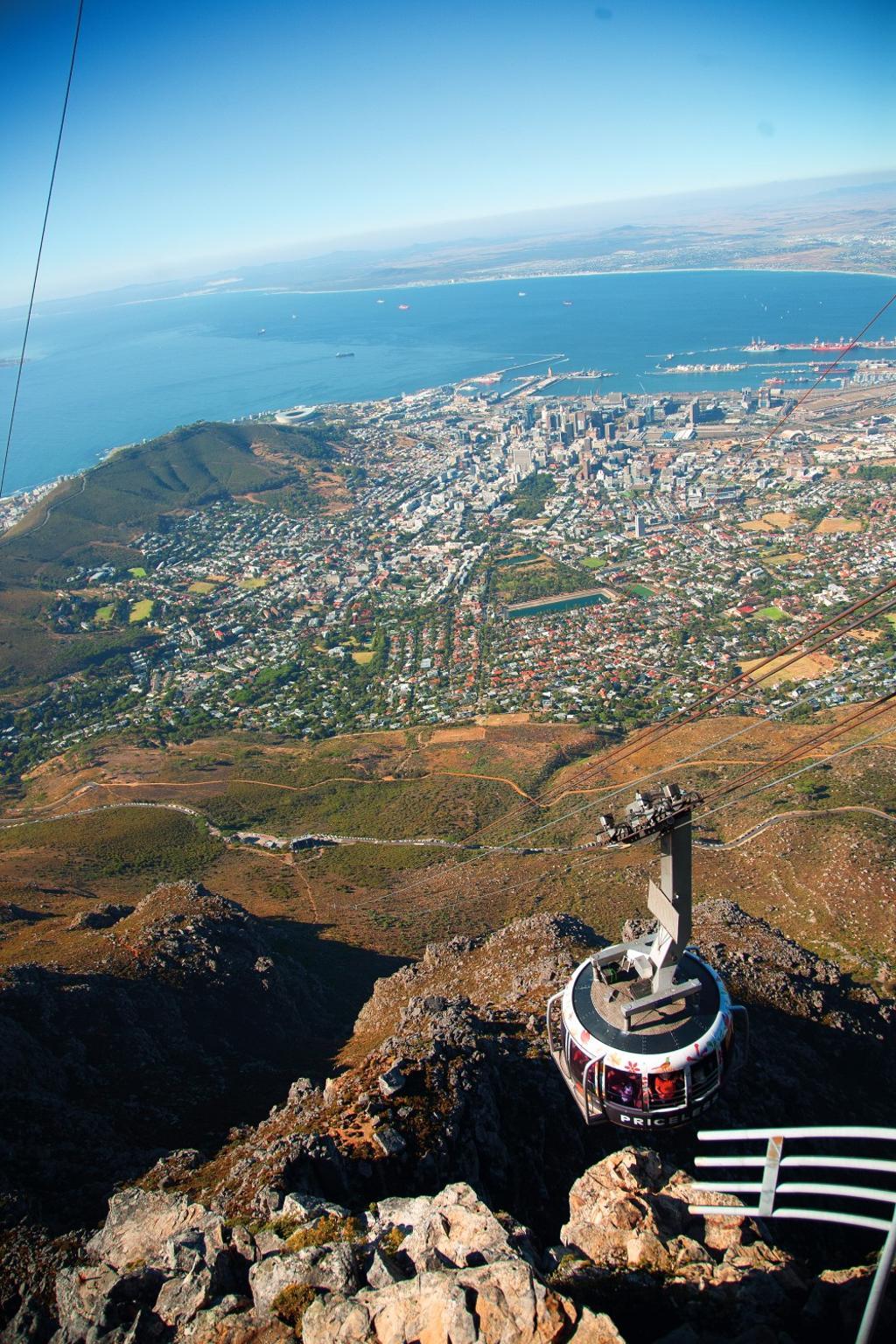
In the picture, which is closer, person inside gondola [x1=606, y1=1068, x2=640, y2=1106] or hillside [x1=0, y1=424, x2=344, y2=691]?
person inside gondola [x1=606, y1=1068, x2=640, y2=1106]

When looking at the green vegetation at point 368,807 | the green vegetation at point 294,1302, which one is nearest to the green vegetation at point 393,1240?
the green vegetation at point 294,1302

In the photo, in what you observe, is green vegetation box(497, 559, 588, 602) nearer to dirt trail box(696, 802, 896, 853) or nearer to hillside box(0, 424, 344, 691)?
hillside box(0, 424, 344, 691)

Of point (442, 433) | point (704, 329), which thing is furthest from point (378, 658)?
point (704, 329)

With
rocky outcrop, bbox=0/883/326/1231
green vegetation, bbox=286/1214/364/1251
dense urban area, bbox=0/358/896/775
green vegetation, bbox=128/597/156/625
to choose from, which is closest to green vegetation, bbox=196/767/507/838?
dense urban area, bbox=0/358/896/775

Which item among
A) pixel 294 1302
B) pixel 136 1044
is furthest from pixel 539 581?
pixel 294 1302

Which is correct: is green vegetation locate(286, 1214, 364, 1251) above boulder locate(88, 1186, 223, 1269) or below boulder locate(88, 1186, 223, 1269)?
above

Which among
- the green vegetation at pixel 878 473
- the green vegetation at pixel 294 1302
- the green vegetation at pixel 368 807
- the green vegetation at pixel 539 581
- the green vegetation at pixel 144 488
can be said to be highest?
the green vegetation at pixel 144 488

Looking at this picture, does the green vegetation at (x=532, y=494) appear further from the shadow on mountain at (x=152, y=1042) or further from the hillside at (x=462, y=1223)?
the hillside at (x=462, y=1223)

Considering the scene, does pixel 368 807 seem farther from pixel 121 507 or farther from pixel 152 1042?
pixel 121 507
